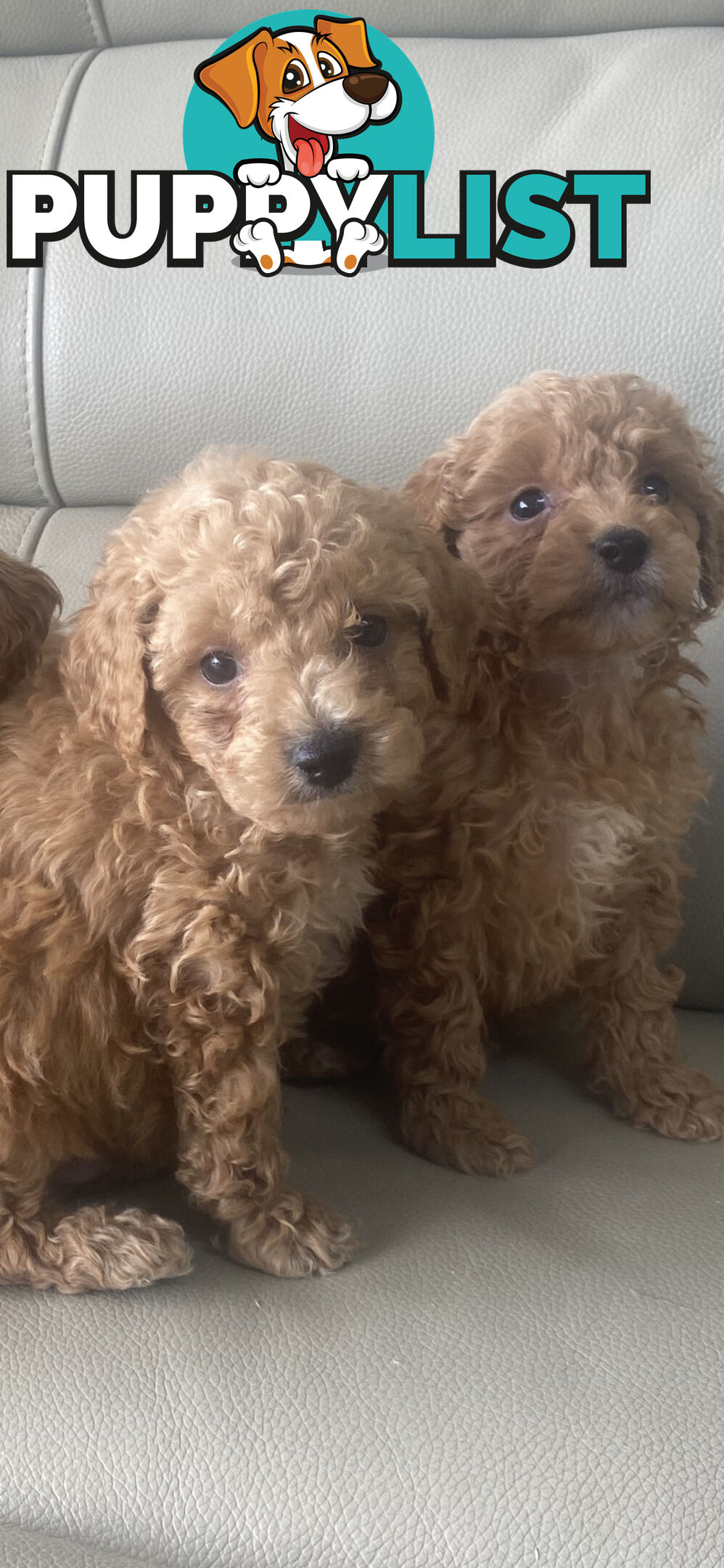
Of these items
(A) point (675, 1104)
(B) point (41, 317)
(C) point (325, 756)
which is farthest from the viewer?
(B) point (41, 317)

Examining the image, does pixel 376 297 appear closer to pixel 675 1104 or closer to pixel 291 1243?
pixel 675 1104

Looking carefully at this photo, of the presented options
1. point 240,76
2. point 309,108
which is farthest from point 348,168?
point 240,76

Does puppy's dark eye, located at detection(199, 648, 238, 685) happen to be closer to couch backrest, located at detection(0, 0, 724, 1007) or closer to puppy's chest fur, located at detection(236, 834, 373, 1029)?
puppy's chest fur, located at detection(236, 834, 373, 1029)

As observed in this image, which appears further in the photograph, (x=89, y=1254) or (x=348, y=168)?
(x=348, y=168)

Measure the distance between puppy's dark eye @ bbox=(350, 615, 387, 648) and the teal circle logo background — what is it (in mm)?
910

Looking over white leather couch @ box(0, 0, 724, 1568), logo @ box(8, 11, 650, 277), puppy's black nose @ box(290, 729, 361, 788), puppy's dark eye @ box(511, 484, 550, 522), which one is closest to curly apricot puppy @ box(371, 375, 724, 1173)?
puppy's dark eye @ box(511, 484, 550, 522)

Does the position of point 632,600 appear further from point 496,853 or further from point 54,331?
point 54,331

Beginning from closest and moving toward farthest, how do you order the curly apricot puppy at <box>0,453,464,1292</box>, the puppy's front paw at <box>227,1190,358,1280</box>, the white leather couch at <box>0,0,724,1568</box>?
the white leather couch at <box>0,0,724,1568</box>, the curly apricot puppy at <box>0,453,464,1292</box>, the puppy's front paw at <box>227,1190,358,1280</box>

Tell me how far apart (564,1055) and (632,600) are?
2.31 feet

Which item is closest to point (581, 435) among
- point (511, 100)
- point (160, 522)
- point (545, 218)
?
point (160, 522)

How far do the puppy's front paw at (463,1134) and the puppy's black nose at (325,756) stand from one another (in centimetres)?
54

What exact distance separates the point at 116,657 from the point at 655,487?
647 mm

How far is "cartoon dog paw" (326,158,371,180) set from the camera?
6.15ft

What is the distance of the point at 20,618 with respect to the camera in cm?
146
